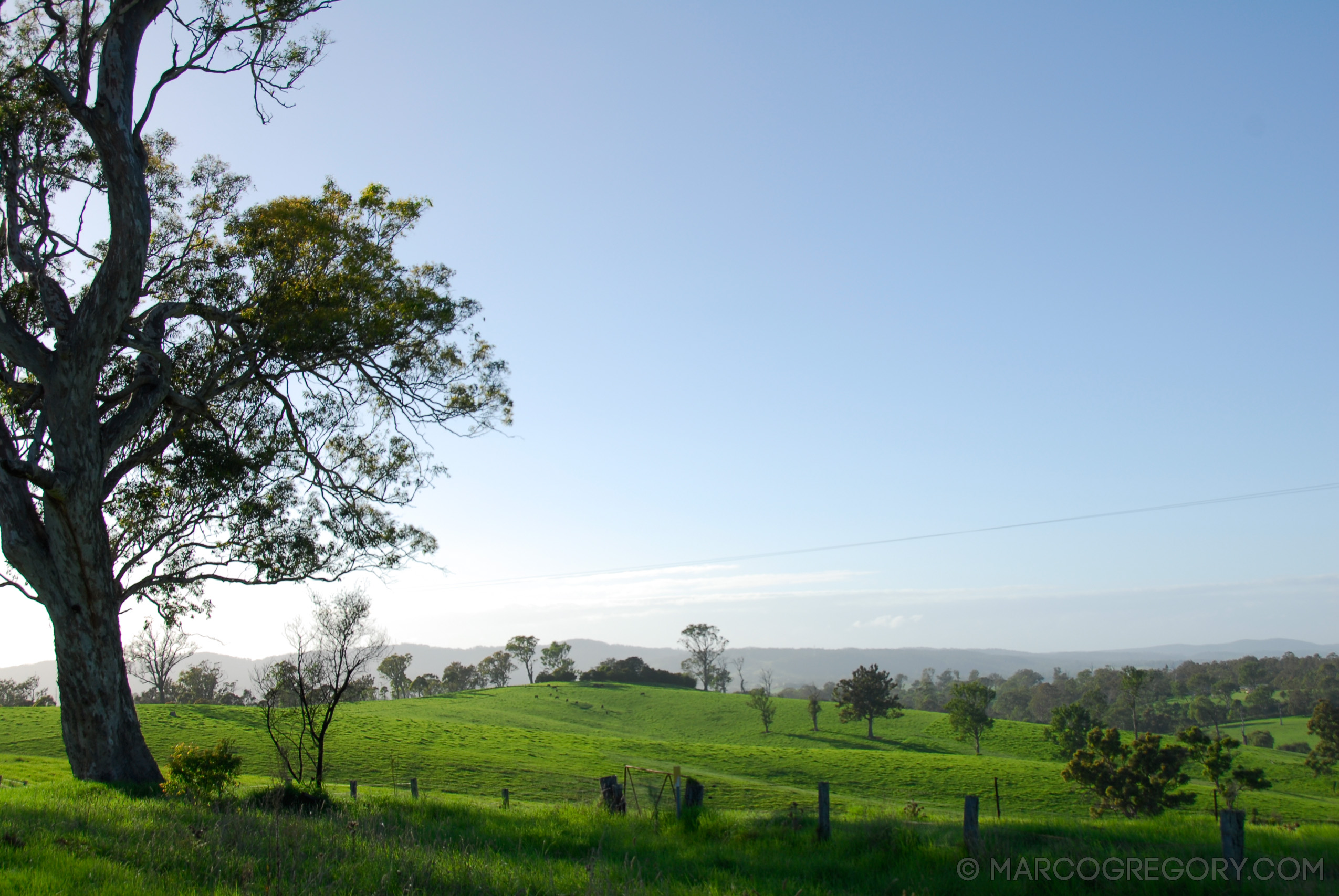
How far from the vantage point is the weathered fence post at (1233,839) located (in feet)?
24.7

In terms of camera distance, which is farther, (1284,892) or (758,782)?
(758,782)

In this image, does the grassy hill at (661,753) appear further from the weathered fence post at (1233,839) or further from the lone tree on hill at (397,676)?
the lone tree on hill at (397,676)

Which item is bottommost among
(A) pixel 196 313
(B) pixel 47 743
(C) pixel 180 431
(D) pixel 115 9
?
(B) pixel 47 743

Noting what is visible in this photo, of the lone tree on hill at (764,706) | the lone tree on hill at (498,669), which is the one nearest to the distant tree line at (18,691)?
the lone tree on hill at (498,669)

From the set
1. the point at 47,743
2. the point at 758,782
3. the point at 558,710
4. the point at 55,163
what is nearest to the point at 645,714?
the point at 558,710

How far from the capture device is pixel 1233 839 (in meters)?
7.66

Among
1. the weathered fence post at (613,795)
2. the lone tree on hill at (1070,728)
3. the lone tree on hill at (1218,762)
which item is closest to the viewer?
the weathered fence post at (613,795)

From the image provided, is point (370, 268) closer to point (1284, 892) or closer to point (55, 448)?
point (55, 448)

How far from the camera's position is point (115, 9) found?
1392cm

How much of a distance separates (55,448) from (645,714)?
75.0 meters

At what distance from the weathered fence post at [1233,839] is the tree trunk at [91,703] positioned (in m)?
15.2

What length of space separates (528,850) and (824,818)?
13.2 feet

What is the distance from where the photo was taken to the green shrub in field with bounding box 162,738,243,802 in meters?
11.5

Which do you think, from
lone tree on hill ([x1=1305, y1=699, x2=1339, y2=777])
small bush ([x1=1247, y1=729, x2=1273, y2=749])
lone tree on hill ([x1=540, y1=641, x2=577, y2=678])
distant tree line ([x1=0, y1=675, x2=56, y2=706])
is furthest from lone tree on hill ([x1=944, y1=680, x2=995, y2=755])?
distant tree line ([x1=0, y1=675, x2=56, y2=706])
